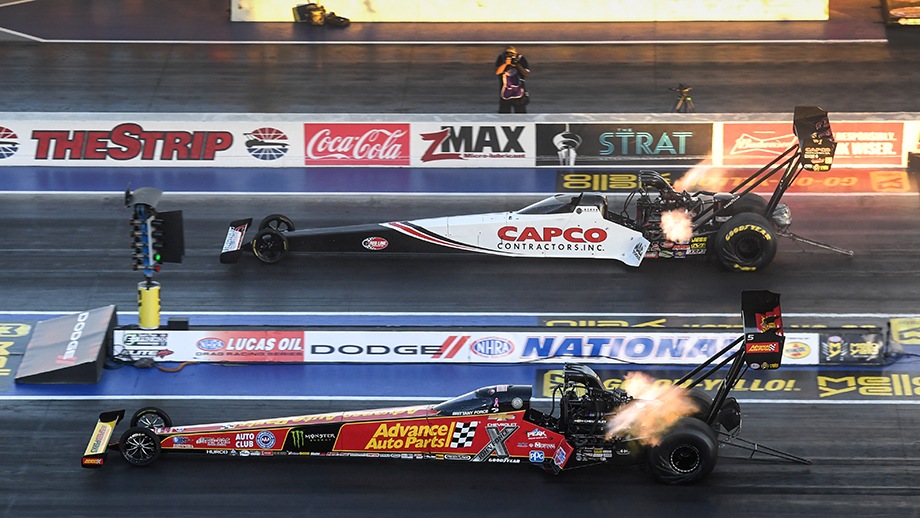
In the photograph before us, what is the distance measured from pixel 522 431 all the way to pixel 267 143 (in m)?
13.2

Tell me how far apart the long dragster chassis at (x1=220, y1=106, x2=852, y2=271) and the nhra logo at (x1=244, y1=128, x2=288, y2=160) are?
454 centimetres

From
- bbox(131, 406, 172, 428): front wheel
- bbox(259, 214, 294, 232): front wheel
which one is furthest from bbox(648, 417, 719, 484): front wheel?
bbox(259, 214, 294, 232): front wheel

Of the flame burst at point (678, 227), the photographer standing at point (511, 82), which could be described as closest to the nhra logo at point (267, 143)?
the photographer standing at point (511, 82)

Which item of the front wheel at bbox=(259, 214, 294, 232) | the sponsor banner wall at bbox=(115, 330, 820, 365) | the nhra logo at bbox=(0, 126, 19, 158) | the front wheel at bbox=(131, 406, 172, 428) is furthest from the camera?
the nhra logo at bbox=(0, 126, 19, 158)

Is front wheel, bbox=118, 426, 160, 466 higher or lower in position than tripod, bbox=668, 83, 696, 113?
lower

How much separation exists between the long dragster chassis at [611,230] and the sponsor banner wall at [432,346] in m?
3.53

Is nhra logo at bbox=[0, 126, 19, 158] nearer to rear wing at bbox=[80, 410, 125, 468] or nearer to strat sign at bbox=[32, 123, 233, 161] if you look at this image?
strat sign at bbox=[32, 123, 233, 161]

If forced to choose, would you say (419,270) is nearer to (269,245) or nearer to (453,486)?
(269,245)

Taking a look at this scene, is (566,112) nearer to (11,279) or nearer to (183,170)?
(183,170)

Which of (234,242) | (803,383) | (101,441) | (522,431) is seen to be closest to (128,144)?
(234,242)

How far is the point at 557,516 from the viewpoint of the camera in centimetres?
1642

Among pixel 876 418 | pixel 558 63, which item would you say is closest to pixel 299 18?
pixel 558 63

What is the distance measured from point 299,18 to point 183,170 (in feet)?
27.6

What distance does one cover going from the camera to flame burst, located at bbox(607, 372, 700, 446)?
1686 cm
